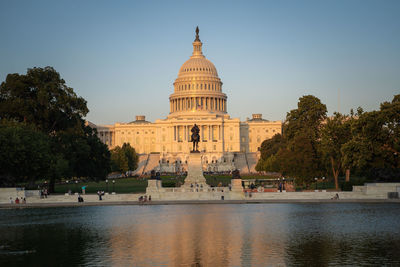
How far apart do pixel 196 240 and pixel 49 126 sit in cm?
4438

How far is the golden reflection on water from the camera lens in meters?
23.2

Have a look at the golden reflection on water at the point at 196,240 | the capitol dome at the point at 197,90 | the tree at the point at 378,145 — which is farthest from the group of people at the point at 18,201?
the capitol dome at the point at 197,90

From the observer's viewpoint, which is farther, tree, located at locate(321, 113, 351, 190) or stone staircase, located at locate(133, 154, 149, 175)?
stone staircase, located at locate(133, 154, 149, 175)

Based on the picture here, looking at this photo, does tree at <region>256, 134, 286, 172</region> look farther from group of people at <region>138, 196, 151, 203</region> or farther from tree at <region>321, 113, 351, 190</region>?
group of people at <region>138, 196, 151, 203</region>

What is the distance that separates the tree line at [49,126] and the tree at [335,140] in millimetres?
25190

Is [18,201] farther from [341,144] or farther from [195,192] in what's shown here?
[341,144]

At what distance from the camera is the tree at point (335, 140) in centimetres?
6378

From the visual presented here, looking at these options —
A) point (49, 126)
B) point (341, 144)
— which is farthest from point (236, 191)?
point (49, 126)

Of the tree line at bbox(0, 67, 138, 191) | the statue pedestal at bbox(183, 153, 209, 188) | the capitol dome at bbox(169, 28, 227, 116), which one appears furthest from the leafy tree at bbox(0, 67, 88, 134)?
the capitol dome at bbox(169, 28, 227, 116)

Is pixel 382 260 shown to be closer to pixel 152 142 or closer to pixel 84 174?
pixel 84 174

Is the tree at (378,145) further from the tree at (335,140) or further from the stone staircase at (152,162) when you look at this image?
the stone staircase at (152,162)

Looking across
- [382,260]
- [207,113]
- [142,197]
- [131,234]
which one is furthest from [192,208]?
[207,113]

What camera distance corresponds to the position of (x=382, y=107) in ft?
187

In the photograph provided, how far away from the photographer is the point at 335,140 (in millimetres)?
65000
